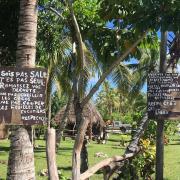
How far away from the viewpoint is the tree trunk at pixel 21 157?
6.38m

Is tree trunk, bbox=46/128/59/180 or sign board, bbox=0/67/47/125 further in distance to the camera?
sign board, bbox=0/67/47/125

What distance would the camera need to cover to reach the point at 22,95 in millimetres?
6215

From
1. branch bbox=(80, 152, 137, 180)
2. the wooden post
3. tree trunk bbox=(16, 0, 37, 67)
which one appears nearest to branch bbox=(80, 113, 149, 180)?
branch bbox=(80, 152, 137, 180)

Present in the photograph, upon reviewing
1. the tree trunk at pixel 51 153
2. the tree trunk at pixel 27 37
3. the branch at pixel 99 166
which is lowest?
the branch at pixel 99 166

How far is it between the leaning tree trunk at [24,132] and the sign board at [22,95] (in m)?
0.32

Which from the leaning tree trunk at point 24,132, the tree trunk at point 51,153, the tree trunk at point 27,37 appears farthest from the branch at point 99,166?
the tree trunk at point 27,37

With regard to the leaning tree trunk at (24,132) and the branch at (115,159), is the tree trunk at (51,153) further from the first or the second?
the leaning tree trunk at (24,132)

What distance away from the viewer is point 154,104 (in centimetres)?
827

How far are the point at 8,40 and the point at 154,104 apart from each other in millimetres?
3911

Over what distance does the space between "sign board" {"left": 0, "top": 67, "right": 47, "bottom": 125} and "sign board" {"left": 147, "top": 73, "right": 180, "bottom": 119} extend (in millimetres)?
2563

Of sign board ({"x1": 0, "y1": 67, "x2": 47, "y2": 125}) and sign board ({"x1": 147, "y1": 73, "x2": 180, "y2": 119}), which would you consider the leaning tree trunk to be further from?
sign board ({"x1": 147, "y1": 73, "x2": 180, "y2": 119})

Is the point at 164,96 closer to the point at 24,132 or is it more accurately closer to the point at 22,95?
the point at 24,132

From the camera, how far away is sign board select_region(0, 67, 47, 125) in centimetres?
617

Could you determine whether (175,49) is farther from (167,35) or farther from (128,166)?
(128,166)
